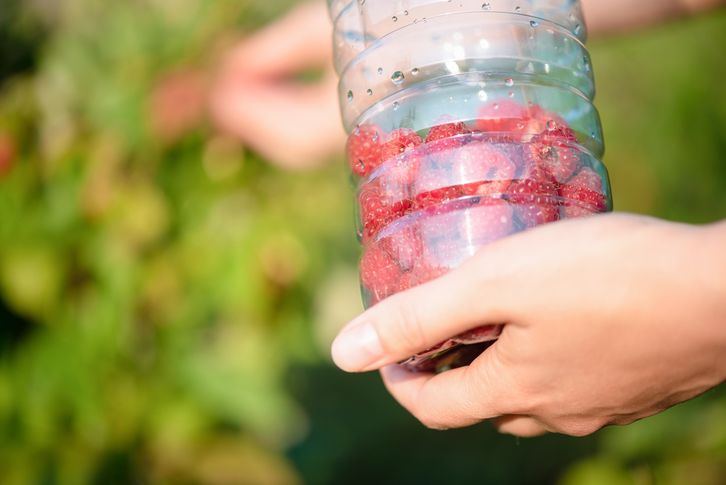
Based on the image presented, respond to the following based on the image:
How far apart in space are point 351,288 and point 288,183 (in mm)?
584

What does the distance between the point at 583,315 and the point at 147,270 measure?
51.6 inches

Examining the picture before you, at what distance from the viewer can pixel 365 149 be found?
0.92 meters

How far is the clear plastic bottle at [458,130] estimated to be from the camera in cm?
78

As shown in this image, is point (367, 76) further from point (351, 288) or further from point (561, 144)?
point (351, 288)

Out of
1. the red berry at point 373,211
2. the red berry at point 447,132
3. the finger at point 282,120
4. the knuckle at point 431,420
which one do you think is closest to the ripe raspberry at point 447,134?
the red berry at point 447,132

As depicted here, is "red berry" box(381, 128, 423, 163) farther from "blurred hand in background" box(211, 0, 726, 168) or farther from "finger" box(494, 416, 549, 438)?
"blurred hand in background" box(211, 0, 726, 168)

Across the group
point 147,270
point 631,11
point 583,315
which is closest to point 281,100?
point 147,270

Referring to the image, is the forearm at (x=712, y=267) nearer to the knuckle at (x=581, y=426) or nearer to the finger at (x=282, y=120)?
the knuckle at (x=581, y=426)

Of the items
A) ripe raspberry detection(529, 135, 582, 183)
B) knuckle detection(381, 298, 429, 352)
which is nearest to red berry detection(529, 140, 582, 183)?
ripe raspberry detection(529, 135, 582, 183)

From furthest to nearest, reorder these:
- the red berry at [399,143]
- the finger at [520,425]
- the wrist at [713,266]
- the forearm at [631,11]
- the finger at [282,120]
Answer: the finger at [282,120]
the forearm at [631,11]
the finger at [520,425]
the red berry at [399,143]
the wrist at [713,266]

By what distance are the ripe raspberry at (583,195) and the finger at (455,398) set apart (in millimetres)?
230

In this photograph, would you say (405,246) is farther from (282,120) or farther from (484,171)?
(282,120)

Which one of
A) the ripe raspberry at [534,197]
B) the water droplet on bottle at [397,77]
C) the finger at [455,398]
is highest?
the water droplet on bottle at [397,77]

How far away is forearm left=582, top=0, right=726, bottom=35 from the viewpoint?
5.09 feet
